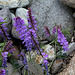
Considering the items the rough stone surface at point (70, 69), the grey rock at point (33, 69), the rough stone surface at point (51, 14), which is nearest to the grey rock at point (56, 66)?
the rough stone surface at point (70, 69)

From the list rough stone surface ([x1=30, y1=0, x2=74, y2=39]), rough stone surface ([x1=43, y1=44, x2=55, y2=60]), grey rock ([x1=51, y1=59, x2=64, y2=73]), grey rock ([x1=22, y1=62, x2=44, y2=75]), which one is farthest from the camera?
rough stone surface ([x1=30, y1=0, x2=74, y2=39])

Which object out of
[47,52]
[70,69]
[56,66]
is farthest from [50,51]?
[70,69]

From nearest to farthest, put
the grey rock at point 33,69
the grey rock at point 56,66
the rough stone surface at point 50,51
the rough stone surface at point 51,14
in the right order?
the grey rock at point 33,69
the grey rock at point 56,66
the rough stone surface at point 50,51
the rough stone surface at point 51,14

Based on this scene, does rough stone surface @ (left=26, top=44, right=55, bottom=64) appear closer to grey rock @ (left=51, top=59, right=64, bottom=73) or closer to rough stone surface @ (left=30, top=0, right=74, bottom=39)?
grey rock @ (left=51, top=59, right=64, bottom=73)

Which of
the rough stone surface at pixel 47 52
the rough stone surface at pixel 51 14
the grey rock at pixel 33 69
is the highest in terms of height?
the rough stone surface at pixel 51 14

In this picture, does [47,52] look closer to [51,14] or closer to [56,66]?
[56,66]

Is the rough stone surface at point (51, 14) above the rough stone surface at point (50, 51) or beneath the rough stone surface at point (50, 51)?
above

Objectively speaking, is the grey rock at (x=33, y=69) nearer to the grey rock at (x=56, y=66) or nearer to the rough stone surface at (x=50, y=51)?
the grey rock at (x=56, y=66)

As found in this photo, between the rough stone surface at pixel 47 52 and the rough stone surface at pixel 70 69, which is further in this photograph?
the rough stone surface at pixel 47 52

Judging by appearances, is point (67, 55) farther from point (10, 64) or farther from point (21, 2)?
point (21, 2)

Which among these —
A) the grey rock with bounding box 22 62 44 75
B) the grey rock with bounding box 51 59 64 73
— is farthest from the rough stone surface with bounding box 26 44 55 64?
the grey rock with bounding box 22 62 44 75
